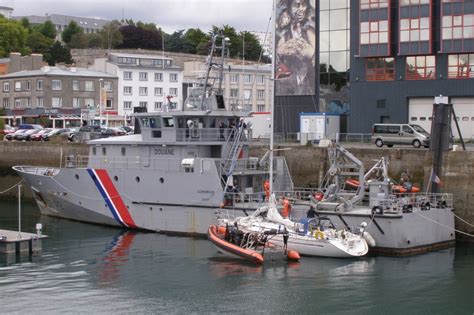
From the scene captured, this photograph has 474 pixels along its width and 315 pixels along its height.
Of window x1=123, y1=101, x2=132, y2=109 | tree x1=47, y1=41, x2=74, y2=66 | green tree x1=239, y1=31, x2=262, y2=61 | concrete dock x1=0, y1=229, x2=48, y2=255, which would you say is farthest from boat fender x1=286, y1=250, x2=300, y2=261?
tree x1=47, y1=41, x2=74, y2=66

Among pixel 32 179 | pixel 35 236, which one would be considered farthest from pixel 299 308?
pixel 32 179

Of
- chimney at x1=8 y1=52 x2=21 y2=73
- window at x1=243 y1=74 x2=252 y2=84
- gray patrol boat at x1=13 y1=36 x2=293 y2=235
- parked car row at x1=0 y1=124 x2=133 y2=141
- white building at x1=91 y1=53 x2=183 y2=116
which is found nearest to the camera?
gray patrol boat at x1=13 y1=36 x2=293 y2=235

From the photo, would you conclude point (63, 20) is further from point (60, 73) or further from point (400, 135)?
point (400, 135)

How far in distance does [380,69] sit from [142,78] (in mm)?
36195

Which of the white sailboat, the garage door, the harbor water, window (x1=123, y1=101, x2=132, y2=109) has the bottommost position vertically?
the harbor water

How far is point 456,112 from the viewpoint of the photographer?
1748 inches

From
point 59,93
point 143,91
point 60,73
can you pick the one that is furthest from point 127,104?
point 60,73

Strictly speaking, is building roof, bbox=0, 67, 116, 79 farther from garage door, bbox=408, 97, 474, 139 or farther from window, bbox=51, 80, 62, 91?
garage door, bbox=408, 97, 474, 139

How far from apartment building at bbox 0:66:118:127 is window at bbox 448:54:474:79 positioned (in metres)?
37.4

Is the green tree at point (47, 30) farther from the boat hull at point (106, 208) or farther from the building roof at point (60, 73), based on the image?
the boat hull at point (106, 208)

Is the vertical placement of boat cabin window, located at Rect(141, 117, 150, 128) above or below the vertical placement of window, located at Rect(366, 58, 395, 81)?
below

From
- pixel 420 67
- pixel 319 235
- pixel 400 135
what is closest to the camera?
pixel 319 235

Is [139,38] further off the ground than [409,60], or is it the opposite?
[139,38]

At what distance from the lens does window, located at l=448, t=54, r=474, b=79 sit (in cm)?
4366
